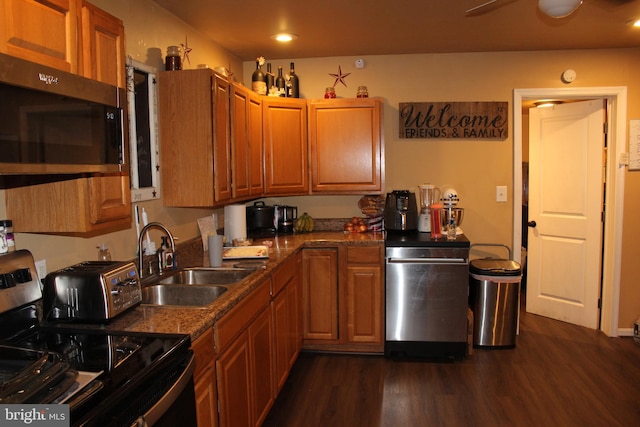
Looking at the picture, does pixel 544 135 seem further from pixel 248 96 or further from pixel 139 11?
pixel 139 11

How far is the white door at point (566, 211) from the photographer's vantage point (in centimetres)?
407

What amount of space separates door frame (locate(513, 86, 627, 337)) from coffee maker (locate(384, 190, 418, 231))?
982mm

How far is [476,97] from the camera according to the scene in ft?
13.2

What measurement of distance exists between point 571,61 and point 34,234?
4.10 metres

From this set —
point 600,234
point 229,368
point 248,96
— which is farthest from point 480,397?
point 248,96

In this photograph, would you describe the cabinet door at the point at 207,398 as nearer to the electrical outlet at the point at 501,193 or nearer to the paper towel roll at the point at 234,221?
the paper towel roll at the point at 234,221

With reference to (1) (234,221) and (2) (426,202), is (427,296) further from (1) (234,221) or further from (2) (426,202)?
(1) (234,221)

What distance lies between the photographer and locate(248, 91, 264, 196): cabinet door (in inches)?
132

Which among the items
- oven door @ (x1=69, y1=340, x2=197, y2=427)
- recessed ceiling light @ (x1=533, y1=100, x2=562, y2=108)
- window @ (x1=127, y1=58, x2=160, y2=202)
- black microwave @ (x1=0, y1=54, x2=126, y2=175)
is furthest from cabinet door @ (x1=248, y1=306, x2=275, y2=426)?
recessed ceiling light @ (x1=533, y1=100, x2=562, y2=108)

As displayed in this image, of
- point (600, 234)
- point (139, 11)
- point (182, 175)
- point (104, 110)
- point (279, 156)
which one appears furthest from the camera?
point (600, 234)

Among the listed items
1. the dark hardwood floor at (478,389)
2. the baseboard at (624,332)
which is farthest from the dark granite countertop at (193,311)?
the baseboard at (624,332)

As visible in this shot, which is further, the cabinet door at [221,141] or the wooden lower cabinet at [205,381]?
the cabinet door at [221,141]

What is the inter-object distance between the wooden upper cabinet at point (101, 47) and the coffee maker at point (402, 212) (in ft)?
7.91

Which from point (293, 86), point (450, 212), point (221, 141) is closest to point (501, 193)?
point (450, 212)
